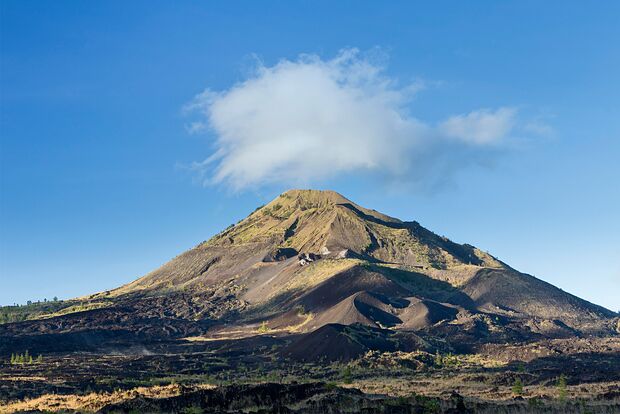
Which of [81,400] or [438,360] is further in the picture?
[438,360]

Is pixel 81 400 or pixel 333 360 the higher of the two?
pixel 333 360

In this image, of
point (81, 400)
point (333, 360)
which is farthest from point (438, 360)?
point (81, 400)

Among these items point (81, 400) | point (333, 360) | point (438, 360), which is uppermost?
point (333, 360)

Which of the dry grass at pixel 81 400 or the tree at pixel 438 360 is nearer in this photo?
the dry grass at pixel 81 400

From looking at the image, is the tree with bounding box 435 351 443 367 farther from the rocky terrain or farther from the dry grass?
the dry grass

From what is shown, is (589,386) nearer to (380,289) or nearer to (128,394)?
(128,394)

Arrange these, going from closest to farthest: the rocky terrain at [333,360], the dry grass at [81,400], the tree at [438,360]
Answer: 1. the rocky terrain at [333,360]
2. the dry grass at [81,400]
3. the tree at [438,360]

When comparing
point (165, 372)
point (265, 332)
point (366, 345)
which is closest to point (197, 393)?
point (165, 372)

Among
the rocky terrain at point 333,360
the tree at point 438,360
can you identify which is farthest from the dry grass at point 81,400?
the tree at point 438,360

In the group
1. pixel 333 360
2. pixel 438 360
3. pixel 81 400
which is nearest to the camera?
pixel 81 400

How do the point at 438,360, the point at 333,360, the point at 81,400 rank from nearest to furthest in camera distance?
the point at 81,400
the point at 438,360
the point at 333,360

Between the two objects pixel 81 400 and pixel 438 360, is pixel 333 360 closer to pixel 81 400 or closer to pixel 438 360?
pixel 438 360

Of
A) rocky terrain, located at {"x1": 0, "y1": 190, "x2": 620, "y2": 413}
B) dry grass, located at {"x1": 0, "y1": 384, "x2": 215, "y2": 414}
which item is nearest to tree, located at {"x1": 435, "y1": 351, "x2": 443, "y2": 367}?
rocky terrain, located at {"x1": 0, "y1": 190, "x2": 620, "y2": 413}

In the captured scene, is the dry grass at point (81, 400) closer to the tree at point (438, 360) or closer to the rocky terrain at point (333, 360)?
the rocky terrain at point (333, 360)
